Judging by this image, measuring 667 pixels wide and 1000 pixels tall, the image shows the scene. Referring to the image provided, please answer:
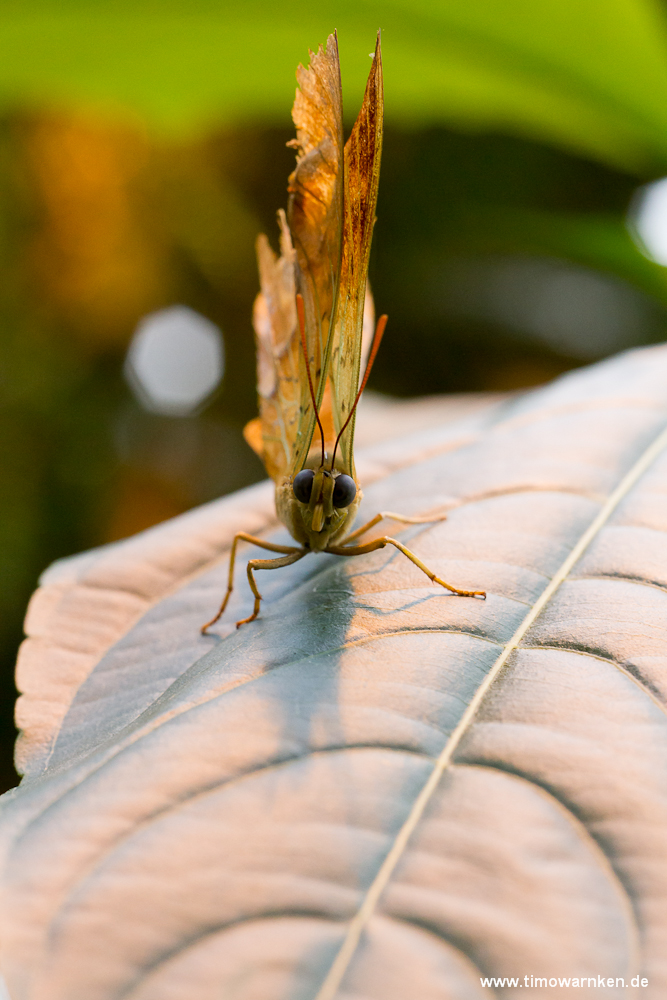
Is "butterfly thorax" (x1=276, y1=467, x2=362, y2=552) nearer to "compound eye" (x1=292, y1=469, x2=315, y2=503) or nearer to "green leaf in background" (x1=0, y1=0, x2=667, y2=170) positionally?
"compound eye" (x1=292, y1=469, x2=315, y2=503)

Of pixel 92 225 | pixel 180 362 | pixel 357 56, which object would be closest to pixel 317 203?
pixel 357 56

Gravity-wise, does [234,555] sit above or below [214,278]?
below

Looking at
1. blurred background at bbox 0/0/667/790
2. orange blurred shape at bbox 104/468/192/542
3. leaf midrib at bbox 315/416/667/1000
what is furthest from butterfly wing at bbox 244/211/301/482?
orange blurred shape at bbox 104/468/192/542

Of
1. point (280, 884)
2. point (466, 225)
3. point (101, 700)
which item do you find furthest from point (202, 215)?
point (280, 884)

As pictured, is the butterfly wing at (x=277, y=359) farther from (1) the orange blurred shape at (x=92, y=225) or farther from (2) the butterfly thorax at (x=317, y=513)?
(1) the orange blurred shape at (x=92, y=225)

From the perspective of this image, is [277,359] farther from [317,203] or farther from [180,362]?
[180,362]

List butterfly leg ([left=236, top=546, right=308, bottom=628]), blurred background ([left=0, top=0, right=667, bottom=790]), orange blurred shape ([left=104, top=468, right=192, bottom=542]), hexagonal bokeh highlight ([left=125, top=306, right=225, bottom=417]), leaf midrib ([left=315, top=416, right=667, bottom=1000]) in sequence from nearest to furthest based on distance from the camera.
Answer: leaf midrib ([left=315, top=416, right=667, bottom=1000])
butterfly leg ([left=236, top=546, right=308, bottom=628])
blurred background ([left=0, top=0, right=667, bottom=790])
orange blurred shape ([left=104, top=468, right=192, bottom=542])
hexagonal bokeh highlight ([left=125, top=306, right=225, bottom=417])

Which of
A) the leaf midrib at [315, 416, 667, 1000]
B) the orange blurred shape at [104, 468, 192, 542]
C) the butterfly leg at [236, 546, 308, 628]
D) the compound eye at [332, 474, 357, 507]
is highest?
the compound eye at [332, 474, 357, 507]

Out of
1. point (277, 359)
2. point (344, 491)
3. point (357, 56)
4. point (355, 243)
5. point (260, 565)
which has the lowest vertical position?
point (260, 565)
